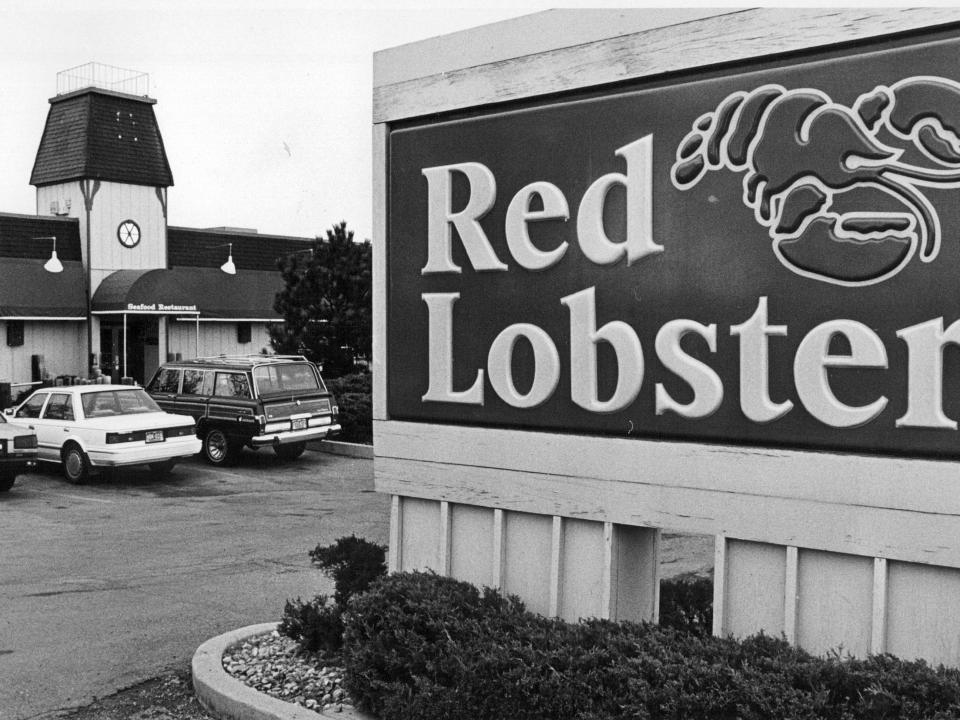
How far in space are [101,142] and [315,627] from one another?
26.1m

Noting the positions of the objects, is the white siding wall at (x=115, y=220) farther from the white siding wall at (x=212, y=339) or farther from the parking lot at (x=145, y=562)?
the parking lot at (x=145, y=562)

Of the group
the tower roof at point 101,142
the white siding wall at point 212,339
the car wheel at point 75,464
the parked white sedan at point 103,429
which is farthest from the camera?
the white siding wall at point 212,339

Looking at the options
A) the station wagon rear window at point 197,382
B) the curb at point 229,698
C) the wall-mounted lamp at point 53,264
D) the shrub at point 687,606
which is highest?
the wall-mounted lamp at point 53,264

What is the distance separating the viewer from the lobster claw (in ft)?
13.6

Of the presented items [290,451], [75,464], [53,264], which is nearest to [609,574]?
[75,464]

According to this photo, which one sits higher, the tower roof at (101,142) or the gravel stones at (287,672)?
the tower roof at (101,142)

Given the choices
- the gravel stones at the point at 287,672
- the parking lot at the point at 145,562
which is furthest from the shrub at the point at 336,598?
the parking lot at the point at 145,562

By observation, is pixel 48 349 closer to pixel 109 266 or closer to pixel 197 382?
pixel 109 266

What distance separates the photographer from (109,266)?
96.8 feet

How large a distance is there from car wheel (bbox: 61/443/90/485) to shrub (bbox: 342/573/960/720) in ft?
37.2

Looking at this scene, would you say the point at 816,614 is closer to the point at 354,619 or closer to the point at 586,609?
the point at 586,609

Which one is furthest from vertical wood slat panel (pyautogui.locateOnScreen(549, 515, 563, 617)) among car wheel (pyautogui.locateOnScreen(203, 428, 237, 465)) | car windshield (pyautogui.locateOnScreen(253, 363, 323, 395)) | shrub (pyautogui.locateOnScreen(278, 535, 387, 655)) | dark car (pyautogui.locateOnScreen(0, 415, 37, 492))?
car wheel (pyautogui.locateOnScreen(203, 428, 237, 465))

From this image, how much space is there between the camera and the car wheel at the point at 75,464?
15875 mm

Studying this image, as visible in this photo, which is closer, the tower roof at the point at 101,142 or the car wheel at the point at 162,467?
the car wheel at the point at 162,467
